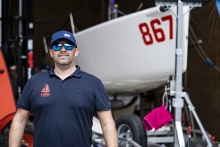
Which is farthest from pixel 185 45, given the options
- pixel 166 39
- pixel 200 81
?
pixel 200 81

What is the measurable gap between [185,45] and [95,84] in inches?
143

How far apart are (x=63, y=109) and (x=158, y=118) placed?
266 cm

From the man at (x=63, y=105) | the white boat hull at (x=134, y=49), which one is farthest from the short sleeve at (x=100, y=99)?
the white boat hull at (x=134, y=49)

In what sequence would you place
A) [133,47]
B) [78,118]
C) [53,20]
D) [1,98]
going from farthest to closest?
[53,20], [133,47], [1,98], [78,118]

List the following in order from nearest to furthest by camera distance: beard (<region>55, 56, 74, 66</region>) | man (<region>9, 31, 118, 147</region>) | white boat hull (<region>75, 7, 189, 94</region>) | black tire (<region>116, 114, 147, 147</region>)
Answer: man (<region>9, 31, 118, 147</region>) → beard (<region>55, 56, 74, 66</region>) → black tire (<region>116, 114, 147, 147</region>) → white boat hull (<region>75, 7, 189, 94</region>)

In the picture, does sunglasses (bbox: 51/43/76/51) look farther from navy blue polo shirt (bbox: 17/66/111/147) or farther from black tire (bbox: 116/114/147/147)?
black tire (bbox: 116/114/147/147)

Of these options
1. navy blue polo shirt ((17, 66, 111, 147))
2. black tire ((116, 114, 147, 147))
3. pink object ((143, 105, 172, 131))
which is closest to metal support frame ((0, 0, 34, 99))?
black tire ((116, 114, 147, 147))

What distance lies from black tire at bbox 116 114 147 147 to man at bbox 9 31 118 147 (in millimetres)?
2348

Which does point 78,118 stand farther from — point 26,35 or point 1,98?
point 26,35

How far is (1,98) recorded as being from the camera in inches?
196

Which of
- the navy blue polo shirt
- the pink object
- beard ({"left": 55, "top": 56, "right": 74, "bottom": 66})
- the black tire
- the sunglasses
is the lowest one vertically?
the black tire

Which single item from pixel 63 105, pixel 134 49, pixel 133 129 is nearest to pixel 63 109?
pixel 63 105

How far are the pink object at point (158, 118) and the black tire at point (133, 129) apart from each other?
5.2 inches

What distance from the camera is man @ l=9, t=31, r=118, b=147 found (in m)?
2.33
